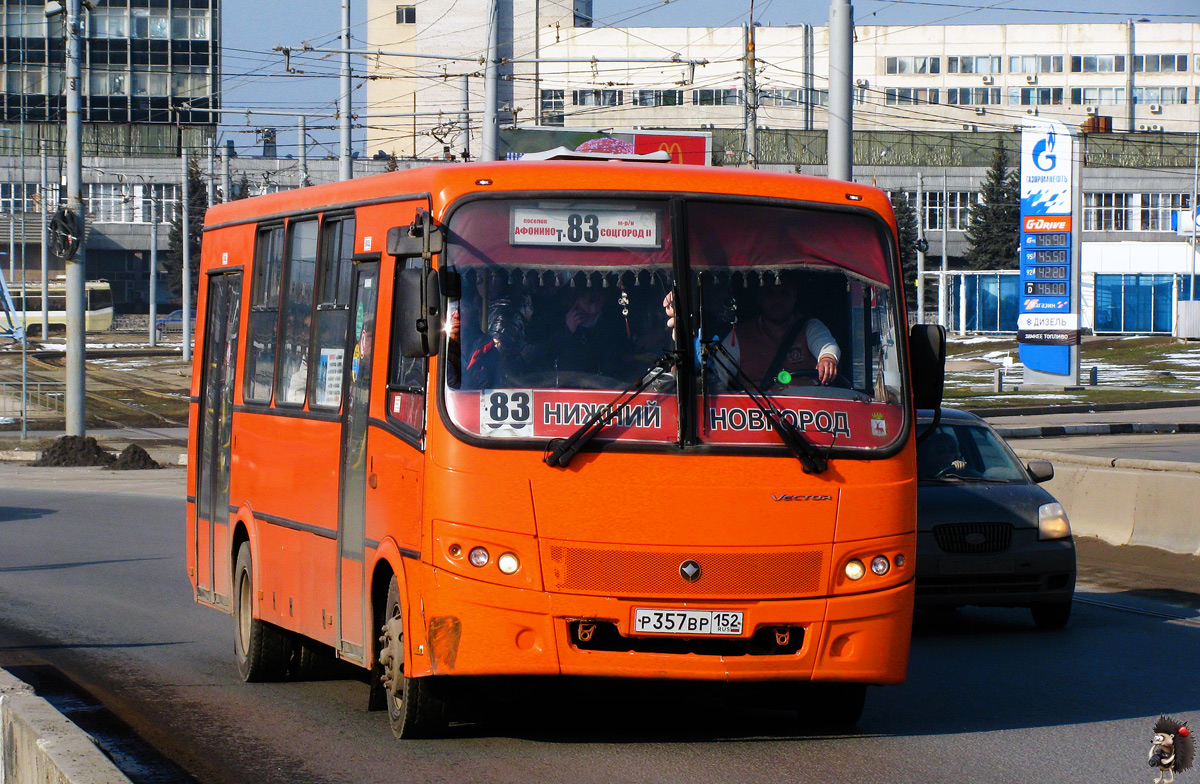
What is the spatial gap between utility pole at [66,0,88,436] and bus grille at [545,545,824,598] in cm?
2267

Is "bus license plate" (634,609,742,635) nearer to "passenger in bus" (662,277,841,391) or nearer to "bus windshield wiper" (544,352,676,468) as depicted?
"bus windshield wiper" (544,352,676,468)

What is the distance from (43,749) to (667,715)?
10.7 ft

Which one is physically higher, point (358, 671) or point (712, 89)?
point (712, 89)

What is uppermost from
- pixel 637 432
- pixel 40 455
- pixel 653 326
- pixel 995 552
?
pixel 653 326

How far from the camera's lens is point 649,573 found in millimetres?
6480

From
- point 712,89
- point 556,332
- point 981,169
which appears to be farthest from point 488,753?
point 712,89

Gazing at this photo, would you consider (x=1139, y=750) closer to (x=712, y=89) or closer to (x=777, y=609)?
(x=777, y=609)

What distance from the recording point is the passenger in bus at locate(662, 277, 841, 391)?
6715 mm

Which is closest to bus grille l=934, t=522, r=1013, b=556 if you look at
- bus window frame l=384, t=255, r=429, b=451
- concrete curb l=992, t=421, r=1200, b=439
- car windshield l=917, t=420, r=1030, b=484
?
car windshield l=917, t=420, r=1030, b=484

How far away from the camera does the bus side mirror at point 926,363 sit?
7.14 meters

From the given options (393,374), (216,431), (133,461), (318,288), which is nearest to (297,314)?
(318,288)

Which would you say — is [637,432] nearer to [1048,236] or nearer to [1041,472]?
[1041,472]

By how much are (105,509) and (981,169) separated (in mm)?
86192

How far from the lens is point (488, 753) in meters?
6.80
